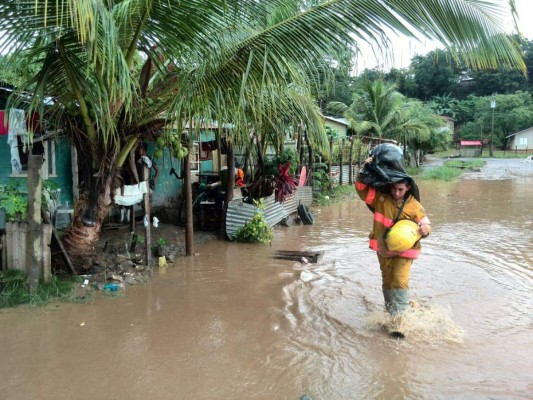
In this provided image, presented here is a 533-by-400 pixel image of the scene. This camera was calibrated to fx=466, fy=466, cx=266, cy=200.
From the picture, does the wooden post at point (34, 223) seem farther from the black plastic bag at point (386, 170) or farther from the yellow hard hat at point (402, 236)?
the yellow hard hat at point (402, 236)

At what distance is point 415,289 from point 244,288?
7.24 ft

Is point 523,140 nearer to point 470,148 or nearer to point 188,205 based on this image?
point 470,148

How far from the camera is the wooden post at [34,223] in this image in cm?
496

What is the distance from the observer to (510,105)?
49.9m

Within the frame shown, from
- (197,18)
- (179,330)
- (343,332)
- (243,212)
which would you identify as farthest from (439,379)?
(243,212)

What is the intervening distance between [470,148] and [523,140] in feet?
19.0

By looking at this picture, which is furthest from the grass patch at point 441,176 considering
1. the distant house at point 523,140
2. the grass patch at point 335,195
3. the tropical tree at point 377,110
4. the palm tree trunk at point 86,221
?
the distant house at point 523,140

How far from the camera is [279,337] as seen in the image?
443 centimetres

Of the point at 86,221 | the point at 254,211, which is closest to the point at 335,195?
the point at 254,211

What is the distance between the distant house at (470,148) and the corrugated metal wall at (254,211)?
44.7 m

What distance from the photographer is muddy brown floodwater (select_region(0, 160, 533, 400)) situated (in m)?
3.50

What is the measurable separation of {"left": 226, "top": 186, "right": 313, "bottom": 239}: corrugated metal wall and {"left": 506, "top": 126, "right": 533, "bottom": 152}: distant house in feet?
157

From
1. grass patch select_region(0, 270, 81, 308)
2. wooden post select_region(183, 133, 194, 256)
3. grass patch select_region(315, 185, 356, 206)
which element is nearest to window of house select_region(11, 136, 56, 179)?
wooden post select_region(183, 133, 194, 256)

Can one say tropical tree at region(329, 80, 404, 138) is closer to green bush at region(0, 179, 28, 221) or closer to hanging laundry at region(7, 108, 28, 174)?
hanging laundry at region(7, 108, 28, 174)
